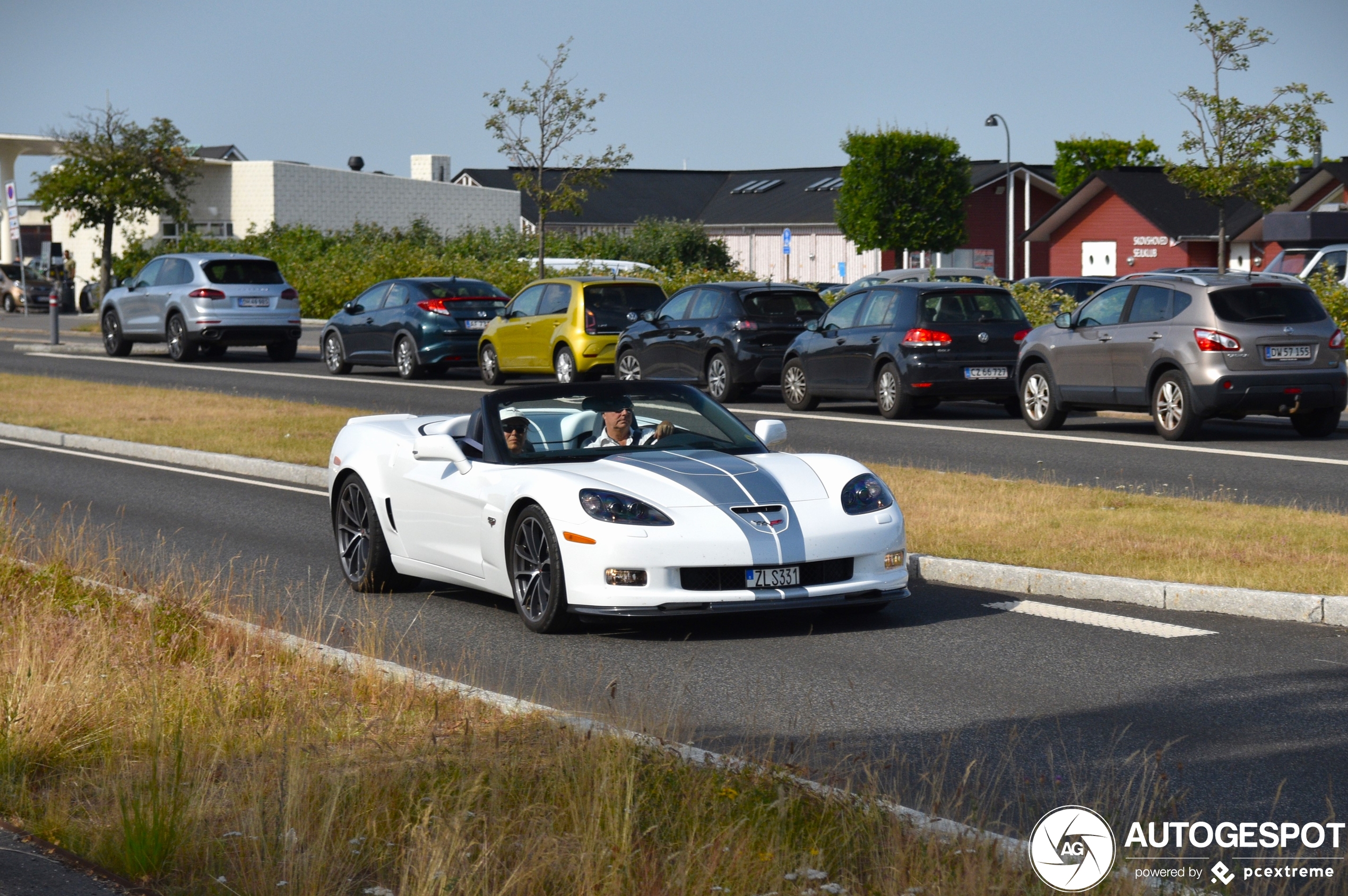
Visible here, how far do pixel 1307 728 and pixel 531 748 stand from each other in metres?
2.86

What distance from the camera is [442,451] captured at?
910 cm

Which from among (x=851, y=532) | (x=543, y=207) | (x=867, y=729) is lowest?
(x=867, y=729)

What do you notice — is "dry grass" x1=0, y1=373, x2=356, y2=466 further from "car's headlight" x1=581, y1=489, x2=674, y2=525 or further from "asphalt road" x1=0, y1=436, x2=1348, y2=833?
"car's headlight" x1=581, y1=489, x2=674, y2=525

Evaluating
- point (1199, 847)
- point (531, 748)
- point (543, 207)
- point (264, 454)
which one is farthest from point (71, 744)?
point (543, 207)

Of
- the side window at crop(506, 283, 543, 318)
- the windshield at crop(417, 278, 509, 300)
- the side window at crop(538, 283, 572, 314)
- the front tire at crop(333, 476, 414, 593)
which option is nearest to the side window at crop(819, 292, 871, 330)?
the side window at crop(538, 283, 572, 314)

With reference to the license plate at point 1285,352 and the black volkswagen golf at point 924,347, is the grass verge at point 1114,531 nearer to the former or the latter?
the license plate at point 1285,352

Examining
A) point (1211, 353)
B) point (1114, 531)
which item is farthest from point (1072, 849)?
point (1211, 353)

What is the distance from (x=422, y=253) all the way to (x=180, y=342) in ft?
55.3

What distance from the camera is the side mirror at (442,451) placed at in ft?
29.7

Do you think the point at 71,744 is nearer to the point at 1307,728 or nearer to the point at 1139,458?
the point at 1307,728

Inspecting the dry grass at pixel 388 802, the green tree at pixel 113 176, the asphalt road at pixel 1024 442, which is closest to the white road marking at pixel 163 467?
the asphalt road at pixel 1024 442

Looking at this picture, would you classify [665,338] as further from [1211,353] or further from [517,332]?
[1211,353]

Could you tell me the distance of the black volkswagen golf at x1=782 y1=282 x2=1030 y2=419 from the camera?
68.3ft

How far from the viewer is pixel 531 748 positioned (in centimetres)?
560
